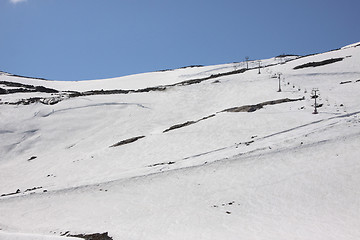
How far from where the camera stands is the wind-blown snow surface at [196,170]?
13945 millimetres

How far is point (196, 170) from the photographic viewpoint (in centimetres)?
2067

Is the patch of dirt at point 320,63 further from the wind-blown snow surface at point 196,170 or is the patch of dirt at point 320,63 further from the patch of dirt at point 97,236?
the patch of dirt at point 97,236

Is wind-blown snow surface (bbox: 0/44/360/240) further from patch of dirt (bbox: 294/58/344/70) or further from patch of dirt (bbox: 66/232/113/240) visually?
patch of dirt (bbox: 294/58/344/70)

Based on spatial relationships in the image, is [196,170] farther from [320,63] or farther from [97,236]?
[320,63]

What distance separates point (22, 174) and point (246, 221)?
2332 centimetres

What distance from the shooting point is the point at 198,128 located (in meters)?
30.2

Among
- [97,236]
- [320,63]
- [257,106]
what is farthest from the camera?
[320,63]

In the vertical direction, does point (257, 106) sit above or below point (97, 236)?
above

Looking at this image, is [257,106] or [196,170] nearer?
[196,170]

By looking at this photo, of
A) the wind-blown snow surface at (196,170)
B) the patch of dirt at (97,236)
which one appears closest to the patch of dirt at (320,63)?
the wind-blown snow surface at (196,170)

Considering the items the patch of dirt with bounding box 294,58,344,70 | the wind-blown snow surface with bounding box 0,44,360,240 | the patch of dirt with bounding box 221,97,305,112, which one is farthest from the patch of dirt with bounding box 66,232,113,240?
the patch of dirt with bounding box 294,58,344,70

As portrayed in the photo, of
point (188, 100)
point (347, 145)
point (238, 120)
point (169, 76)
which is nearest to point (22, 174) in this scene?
point (238, 120)

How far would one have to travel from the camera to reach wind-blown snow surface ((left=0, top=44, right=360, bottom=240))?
13.9 meters

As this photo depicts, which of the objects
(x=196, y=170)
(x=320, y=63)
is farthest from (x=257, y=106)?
(x=320, y=63)
